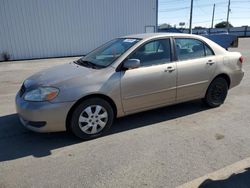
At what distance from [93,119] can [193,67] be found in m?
2.18

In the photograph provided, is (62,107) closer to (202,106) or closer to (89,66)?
(89,66)

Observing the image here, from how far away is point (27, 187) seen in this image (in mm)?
2760

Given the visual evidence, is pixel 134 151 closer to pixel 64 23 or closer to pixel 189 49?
pixel 189 49

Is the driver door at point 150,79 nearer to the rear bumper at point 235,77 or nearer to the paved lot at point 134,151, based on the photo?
the paved lot at point 134,151

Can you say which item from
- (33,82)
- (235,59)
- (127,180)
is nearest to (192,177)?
(127,180)

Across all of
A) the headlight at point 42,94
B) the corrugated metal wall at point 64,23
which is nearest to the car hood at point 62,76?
the headlight at point 42,94

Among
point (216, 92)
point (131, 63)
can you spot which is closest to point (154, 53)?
point (131, 63)

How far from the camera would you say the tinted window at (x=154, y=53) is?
4.24 metres

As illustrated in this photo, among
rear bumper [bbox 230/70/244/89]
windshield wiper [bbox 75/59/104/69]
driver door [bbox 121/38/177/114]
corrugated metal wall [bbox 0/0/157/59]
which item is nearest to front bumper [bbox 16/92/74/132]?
windshield wiper [bbox 75/59/104/69]

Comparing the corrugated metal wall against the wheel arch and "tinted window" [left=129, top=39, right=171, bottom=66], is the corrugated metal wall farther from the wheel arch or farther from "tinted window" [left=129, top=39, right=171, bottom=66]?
the wheel arch

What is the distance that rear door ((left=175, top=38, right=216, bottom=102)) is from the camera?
15.1 feet

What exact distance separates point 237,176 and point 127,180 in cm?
131

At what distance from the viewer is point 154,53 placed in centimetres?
443

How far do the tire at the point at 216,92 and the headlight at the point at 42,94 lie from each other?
3142 mm
